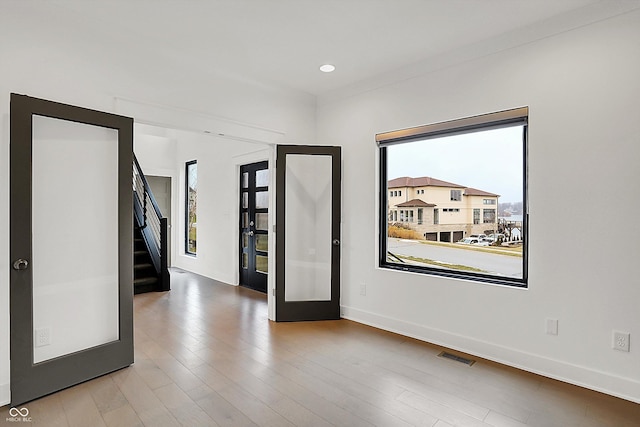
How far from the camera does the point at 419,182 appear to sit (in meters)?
3.86

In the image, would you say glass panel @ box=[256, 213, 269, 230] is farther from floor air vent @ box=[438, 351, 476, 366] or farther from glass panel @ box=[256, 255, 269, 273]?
floor air vent @ box=[438, 351, 476, 366]

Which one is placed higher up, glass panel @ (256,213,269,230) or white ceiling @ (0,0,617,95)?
white ceiling @ (0,0,617,95)

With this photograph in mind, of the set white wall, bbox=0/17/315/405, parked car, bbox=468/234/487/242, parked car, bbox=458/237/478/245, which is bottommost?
parked car, bbox=458/237/478/245

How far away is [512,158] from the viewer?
3.17 meters

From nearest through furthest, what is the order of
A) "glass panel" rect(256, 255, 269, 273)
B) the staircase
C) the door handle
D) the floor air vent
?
the door handle, the floor air vent, the staircase, "glass panel" rect(256, 255, 269, 273)

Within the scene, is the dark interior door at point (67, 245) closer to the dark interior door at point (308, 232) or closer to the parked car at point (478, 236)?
the dark interior door at point (308, 232)

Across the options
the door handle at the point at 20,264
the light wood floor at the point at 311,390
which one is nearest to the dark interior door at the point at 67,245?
the door handle at the point at 20,264

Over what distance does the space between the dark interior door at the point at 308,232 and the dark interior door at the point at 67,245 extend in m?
1.67

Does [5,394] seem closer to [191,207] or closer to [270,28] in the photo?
[270,28]

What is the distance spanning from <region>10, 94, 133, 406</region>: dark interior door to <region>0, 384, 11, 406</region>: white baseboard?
0.28 feet

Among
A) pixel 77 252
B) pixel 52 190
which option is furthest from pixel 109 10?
pixel 77 252

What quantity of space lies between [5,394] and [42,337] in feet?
1.24

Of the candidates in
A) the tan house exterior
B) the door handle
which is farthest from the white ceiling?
the door handle

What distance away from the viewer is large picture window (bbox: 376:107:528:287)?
3148 millimetres
